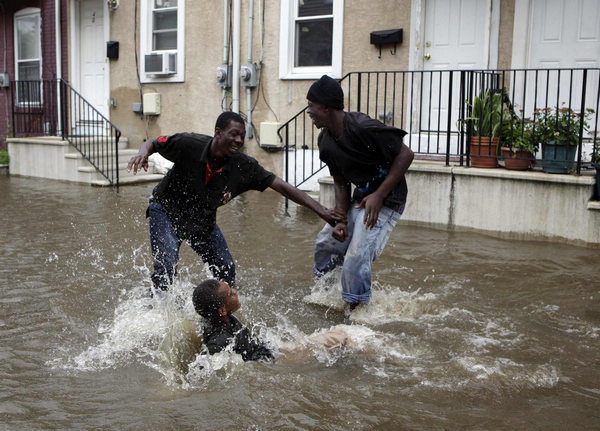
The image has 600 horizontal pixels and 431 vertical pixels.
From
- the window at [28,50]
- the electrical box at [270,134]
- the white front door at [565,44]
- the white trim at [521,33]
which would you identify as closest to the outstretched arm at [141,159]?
the white front door at [565,44]

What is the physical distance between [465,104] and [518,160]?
A: 4.46ft

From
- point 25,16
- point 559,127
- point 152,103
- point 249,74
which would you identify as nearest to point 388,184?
point 559,127

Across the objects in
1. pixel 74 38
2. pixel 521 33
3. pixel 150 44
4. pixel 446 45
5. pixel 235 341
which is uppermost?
pixel 74 38

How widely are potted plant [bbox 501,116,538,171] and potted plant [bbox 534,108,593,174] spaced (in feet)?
0.50

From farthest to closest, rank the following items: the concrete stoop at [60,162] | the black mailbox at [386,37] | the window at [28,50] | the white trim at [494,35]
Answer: the window at [28,50] → the concrete stoop at [60,162] → the black mailbox at [386,37] → the white trim at [494,35]

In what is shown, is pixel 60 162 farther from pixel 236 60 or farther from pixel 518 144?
pixel 518 144

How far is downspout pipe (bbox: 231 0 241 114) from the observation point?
12781 mm

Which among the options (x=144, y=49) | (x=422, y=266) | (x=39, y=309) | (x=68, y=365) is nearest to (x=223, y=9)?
(x=144, y=49)

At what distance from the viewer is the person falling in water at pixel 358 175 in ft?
15.6

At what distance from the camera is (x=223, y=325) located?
3.95 meters

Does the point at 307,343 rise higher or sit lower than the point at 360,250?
lower

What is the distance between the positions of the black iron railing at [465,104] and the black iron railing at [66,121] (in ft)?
13.4

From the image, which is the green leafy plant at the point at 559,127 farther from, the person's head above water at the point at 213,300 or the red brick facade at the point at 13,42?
the red brick facade at the point at 13,42

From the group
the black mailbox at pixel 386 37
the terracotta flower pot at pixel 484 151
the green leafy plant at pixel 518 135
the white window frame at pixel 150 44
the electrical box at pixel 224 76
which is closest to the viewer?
the green leafy plant at pixel 518 135
